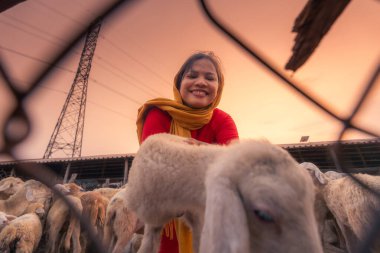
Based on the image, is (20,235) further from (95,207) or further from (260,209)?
(260,209)

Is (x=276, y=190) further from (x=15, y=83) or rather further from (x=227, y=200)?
(x=15, y=83)

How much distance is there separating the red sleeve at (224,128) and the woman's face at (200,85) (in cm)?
13

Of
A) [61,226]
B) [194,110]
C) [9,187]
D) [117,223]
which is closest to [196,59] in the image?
[194,110]

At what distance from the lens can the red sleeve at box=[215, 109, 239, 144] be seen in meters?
1.46

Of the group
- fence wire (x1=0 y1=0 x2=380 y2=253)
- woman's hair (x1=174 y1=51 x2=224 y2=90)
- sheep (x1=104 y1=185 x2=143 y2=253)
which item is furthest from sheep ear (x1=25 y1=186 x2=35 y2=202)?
fence wire (x1=0 y1=0 x2=380 y2=253)

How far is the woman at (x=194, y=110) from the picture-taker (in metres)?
1.45

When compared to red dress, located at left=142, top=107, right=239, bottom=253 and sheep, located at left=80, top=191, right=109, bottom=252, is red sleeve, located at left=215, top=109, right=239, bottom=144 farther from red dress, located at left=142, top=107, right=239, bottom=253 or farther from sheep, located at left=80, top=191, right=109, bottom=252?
sheep, located at left=80, top=191, right=109, bottom=252

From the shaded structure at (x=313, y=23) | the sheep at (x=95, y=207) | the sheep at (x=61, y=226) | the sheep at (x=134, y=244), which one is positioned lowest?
the sheep at (x=61, y=226)

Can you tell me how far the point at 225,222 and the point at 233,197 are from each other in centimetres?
7

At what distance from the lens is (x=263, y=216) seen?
0.65 metres

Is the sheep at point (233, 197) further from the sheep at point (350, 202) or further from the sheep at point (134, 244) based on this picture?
the sheep at point (134, 244)

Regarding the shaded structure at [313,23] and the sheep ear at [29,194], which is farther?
the sheep ear at [29,194]

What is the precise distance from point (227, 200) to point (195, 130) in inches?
34.7

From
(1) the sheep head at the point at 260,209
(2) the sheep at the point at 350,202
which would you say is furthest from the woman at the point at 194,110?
(2) the sheep at the point at 350,202
